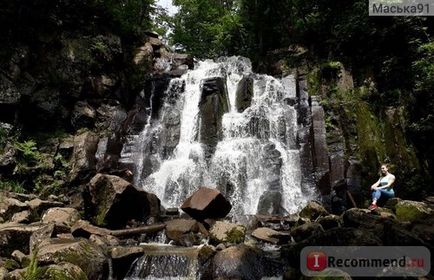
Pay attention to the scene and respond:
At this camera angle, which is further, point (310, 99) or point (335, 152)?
point (310, 99)

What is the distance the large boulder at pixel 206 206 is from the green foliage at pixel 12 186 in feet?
23.1

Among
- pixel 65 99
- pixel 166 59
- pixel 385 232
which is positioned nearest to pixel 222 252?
pixel 385 232

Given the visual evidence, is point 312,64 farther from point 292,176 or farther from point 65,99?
point 65,99

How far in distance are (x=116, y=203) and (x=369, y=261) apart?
7.47 meters

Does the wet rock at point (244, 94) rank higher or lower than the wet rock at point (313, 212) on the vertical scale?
higher

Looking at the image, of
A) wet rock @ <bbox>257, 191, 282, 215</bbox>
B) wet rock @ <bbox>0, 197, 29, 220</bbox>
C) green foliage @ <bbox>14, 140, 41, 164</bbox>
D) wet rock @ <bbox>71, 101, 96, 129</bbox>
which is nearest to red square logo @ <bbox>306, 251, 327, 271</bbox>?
wet rock @ <bbox>257, 191, 282, 215</bbox>

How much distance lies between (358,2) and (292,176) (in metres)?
11.1

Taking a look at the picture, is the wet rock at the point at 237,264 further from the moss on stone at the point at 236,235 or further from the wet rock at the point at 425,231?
the wet rock at the point at 425,231

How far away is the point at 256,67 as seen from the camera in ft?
88.3

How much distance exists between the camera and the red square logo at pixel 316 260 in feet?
23.3

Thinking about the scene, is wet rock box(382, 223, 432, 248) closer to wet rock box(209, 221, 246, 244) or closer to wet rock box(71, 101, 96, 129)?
wet rock box(209, 221, 246, 244)

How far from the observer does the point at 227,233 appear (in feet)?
32.1

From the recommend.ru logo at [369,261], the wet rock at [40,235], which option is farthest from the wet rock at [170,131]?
the recommend.ru logo at [369,261]

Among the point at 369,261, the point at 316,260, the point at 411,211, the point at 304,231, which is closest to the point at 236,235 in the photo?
the point at 304,231
